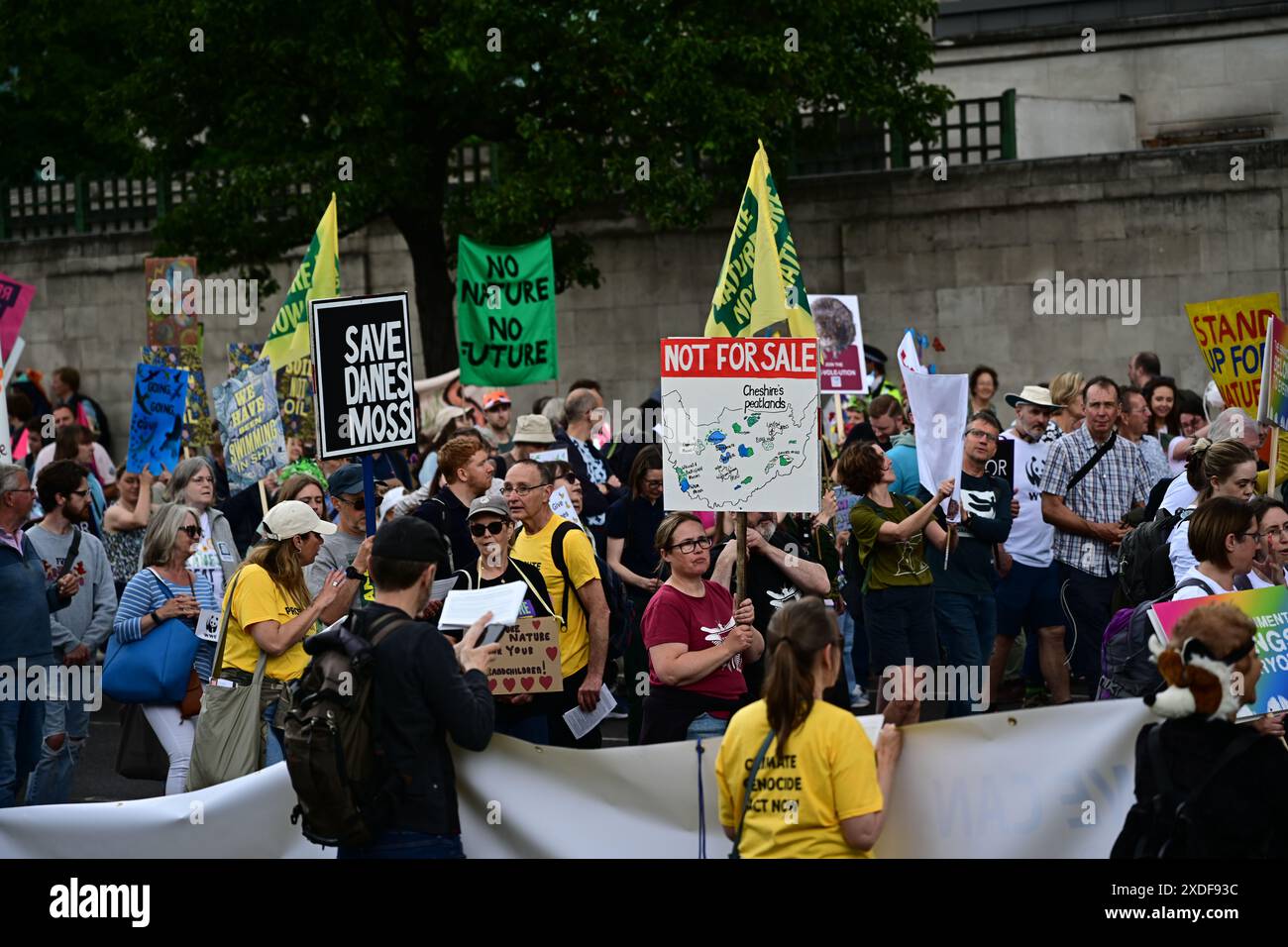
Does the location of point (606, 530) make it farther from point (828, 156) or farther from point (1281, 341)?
point (828, 156)

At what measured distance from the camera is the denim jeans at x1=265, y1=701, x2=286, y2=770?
7.84m

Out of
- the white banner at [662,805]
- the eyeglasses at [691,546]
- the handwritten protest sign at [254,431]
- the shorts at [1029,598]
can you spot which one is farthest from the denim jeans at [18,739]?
the shorts at [1029,598]

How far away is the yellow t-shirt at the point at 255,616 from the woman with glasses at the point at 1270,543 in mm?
3997

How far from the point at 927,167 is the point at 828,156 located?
1335mm

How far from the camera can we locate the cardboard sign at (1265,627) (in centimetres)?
592

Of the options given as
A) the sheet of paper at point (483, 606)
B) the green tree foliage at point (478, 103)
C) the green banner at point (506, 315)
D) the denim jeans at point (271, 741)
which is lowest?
the denim jeans at point (271, 741)

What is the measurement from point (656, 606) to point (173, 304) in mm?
8231

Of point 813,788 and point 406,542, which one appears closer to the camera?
point 813,788

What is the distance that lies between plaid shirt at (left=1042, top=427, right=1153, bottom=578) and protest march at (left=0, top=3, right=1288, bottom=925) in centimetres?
2

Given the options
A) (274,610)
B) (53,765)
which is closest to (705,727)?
(274,610)

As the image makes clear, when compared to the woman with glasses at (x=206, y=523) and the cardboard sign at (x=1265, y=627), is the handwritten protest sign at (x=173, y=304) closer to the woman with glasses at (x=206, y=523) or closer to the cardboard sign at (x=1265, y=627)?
the woman with glasses at (x=206, y=523)

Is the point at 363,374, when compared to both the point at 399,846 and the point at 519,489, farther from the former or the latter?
the point at 399,846

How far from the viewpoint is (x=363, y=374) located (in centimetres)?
884
